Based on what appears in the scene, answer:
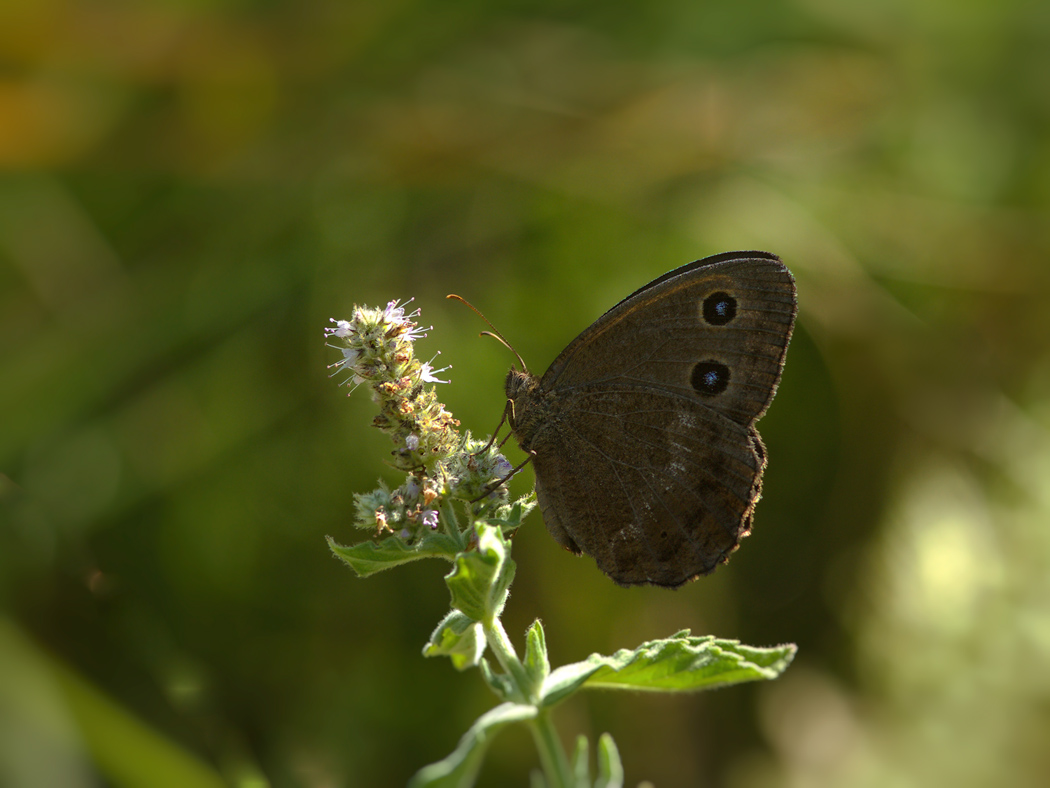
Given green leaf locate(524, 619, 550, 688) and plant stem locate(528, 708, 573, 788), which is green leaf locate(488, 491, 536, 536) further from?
plant stem locate(528, 708, 573, 788)

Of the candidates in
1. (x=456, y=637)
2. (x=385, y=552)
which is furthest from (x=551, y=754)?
(x=385, y=552)

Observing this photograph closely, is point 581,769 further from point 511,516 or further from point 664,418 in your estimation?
point 664,418

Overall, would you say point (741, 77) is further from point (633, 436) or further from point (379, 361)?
point (379, 361)

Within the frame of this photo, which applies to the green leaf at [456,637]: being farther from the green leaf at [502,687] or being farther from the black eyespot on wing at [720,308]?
the black eyespot on wing at [720,308]

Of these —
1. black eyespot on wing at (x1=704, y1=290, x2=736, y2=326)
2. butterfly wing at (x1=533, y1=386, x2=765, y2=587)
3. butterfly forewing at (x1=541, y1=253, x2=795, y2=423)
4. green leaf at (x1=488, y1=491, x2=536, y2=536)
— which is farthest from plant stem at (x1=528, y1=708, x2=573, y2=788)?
black eyespot on wing at (x1=704, y1=290, x2=736, y2=326)

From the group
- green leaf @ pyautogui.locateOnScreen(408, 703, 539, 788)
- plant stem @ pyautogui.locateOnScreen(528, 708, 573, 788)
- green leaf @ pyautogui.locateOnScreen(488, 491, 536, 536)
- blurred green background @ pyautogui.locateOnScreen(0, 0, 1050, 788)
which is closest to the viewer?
green leaf @ pyautogui.locateOnScreen(408, 703, 539, 788)

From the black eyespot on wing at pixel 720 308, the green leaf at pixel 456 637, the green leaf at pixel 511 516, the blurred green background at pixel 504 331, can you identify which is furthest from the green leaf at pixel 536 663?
the blurred green background at pixel 504 331


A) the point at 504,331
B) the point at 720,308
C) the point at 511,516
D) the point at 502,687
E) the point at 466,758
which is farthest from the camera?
the point at 504,331
